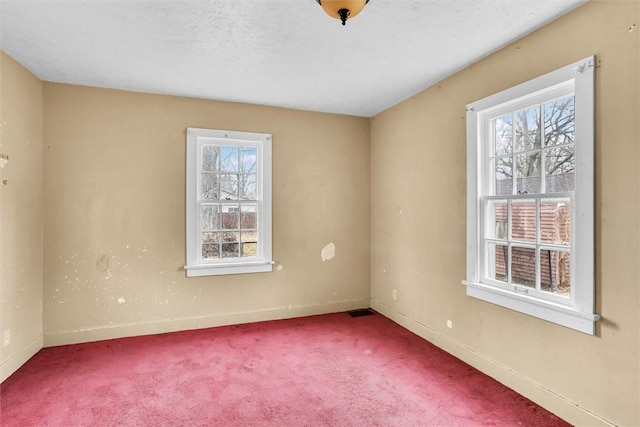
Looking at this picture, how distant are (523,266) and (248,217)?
289cm

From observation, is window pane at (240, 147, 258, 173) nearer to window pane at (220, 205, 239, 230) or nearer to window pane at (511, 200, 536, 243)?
window pane at (220, 205, 239, 230)

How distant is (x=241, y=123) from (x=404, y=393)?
324 centimetres

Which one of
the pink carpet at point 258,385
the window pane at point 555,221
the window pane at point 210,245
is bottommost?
the pink carpet at point 258,385

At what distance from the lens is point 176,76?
321cm

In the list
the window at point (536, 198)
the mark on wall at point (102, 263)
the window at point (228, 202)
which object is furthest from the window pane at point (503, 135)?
the mark on wall at point (102, 263)

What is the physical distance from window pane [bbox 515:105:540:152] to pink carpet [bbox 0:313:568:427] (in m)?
1.84

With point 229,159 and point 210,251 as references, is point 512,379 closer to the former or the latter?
point 210,251

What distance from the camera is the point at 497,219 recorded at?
284 centimetres

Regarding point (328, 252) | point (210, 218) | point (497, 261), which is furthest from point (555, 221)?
point (210, 218)

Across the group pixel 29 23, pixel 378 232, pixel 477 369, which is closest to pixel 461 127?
pixel 378 232

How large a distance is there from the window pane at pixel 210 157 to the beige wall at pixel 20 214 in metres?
1.52

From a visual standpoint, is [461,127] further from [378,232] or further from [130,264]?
[130,264]

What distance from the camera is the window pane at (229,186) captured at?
13.2 ft

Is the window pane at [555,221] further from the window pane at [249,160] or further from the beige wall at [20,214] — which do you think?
the beige wall at [20,214]
